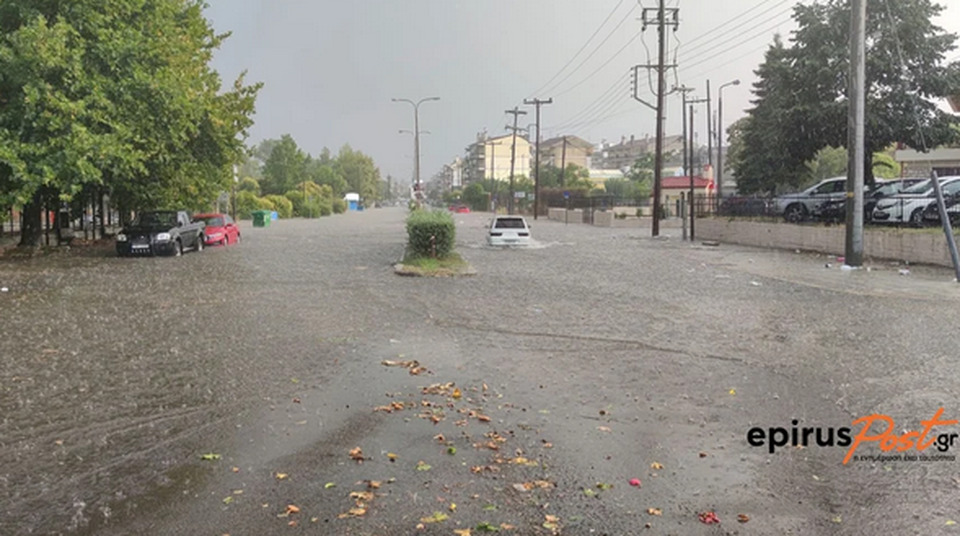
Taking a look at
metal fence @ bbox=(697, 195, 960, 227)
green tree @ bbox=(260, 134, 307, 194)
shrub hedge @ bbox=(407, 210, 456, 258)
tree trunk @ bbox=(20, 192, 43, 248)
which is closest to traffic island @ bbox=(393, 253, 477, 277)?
shrub hedge @ bbox=(407, 210, 456, 258)

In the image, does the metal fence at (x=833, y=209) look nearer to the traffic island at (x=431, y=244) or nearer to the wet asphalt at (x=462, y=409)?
the wet asphalt at (x=462, y=409)

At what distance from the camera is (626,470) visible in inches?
212

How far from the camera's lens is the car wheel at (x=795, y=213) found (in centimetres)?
2977

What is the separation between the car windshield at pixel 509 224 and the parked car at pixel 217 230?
1185 cm

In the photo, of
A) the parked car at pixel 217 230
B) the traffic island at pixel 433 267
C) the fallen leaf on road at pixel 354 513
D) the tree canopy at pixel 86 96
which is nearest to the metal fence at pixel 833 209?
the traffic island at pixel 433 267

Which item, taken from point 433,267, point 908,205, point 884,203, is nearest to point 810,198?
point 884,203

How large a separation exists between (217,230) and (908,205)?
26.5 metres

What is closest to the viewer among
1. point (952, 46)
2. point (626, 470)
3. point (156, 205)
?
point (626, 470)

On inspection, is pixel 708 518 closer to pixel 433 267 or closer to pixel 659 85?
pixel 433 267

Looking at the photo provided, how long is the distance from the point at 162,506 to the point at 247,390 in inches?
116

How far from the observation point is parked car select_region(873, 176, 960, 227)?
78.8ft

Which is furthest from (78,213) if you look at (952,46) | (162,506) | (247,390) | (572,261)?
(952,46)

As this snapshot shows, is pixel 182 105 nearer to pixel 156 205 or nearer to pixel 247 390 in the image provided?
pixel 156 205

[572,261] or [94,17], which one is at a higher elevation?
[94,17]
